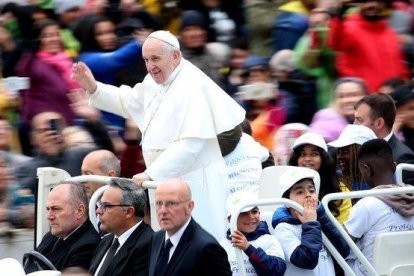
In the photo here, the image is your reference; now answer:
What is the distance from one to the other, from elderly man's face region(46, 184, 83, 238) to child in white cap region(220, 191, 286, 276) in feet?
3.64

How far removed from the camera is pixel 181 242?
993 centimetres

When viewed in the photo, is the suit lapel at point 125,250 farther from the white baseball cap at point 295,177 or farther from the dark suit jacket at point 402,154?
the dark suit jacket at point 402,154

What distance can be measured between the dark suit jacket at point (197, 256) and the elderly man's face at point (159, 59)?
164cm

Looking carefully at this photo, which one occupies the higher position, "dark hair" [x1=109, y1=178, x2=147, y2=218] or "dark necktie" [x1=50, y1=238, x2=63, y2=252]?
"dark hair" [x1=109, y1=178, x2=147, y2=218]

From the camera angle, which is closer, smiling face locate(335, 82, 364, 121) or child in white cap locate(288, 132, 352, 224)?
child in white cap locate(288, 132, 352, 224)

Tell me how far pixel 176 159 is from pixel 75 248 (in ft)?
3.02

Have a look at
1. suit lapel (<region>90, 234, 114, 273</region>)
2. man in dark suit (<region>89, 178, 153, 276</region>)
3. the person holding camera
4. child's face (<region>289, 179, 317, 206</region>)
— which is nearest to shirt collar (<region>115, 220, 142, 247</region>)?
man in dark suit (<region>89, 178, 153, 276</region>)

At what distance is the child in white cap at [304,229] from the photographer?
1031cm

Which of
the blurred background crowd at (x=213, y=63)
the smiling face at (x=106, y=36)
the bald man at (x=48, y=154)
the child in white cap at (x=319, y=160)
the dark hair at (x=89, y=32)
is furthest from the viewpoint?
the dark hair at (x=89, y=32)

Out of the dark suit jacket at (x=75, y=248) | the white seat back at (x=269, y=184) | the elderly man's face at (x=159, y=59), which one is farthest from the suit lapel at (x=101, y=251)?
the elderly man's face at (x=159, y=59)

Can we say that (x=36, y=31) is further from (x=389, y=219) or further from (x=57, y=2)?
(x=389, y=219)

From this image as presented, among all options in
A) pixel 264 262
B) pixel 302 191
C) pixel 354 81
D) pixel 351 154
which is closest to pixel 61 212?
pixel 264 262

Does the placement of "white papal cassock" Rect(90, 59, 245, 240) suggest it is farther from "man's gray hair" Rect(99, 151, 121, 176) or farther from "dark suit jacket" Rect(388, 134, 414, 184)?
"dark suit jacket" Rect(388, 134, 414, 184)

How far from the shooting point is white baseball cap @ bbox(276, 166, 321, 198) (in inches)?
415
